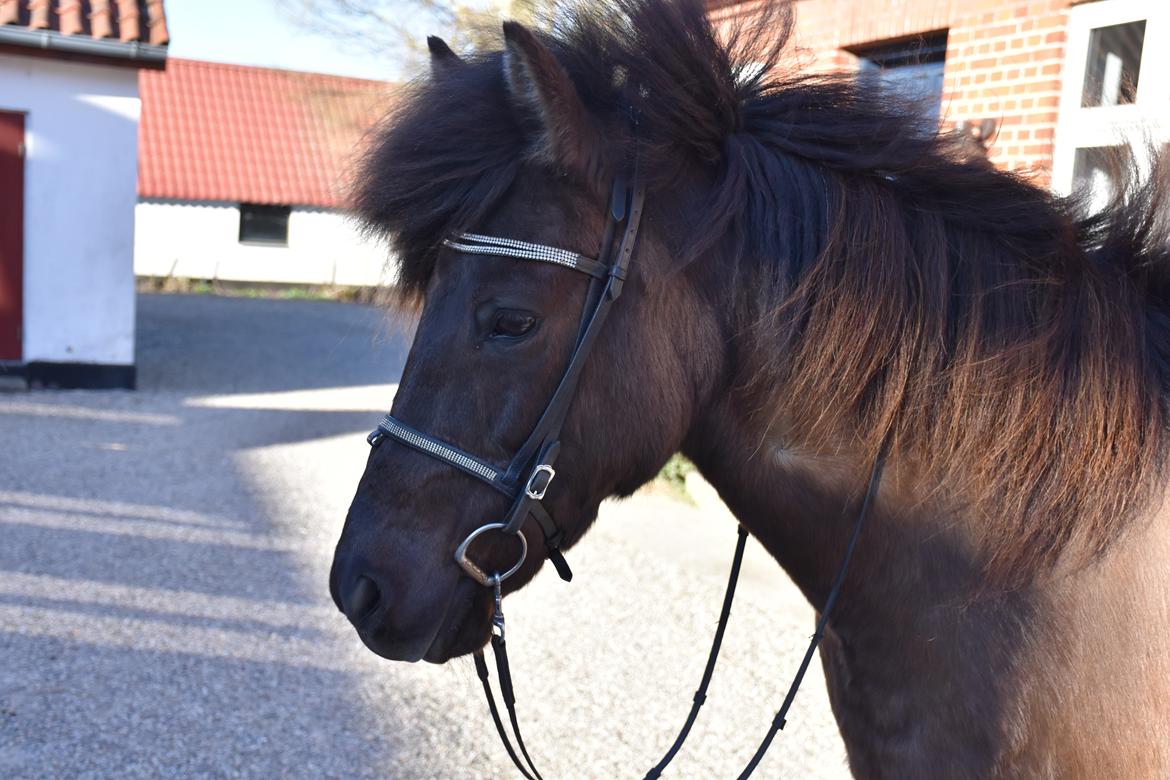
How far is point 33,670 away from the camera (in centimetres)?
428

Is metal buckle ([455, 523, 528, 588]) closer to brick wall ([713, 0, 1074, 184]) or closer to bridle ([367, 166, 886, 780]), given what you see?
bridle ([367, 166, 886, 780])

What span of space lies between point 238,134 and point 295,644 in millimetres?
25655

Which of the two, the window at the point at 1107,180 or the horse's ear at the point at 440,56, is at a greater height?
the horse's ear at the point at 440,56

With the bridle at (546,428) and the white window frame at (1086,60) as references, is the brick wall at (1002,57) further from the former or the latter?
the bridle at (546,428)

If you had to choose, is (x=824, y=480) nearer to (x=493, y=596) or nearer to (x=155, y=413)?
(x=493, y=596)

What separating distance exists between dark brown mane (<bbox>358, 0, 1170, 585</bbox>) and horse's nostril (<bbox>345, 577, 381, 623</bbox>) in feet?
1.87

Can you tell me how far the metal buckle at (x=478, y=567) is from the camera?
160cm

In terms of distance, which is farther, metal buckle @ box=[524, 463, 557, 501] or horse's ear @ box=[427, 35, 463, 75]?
horse's ear @ box=[427, 35, 463, 75]

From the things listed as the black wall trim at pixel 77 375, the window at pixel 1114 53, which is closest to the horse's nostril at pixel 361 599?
the window at pixel 1114 53

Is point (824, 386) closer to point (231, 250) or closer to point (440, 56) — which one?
point (440, 56)

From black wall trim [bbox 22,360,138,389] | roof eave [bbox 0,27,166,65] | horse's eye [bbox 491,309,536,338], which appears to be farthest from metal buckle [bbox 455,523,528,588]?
black wall trim [bbox 22,360,138,389]

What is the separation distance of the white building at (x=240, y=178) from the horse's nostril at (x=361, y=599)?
78.7ft

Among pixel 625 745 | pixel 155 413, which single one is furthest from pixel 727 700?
pixel 155 413

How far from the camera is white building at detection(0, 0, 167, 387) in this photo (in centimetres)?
1003
